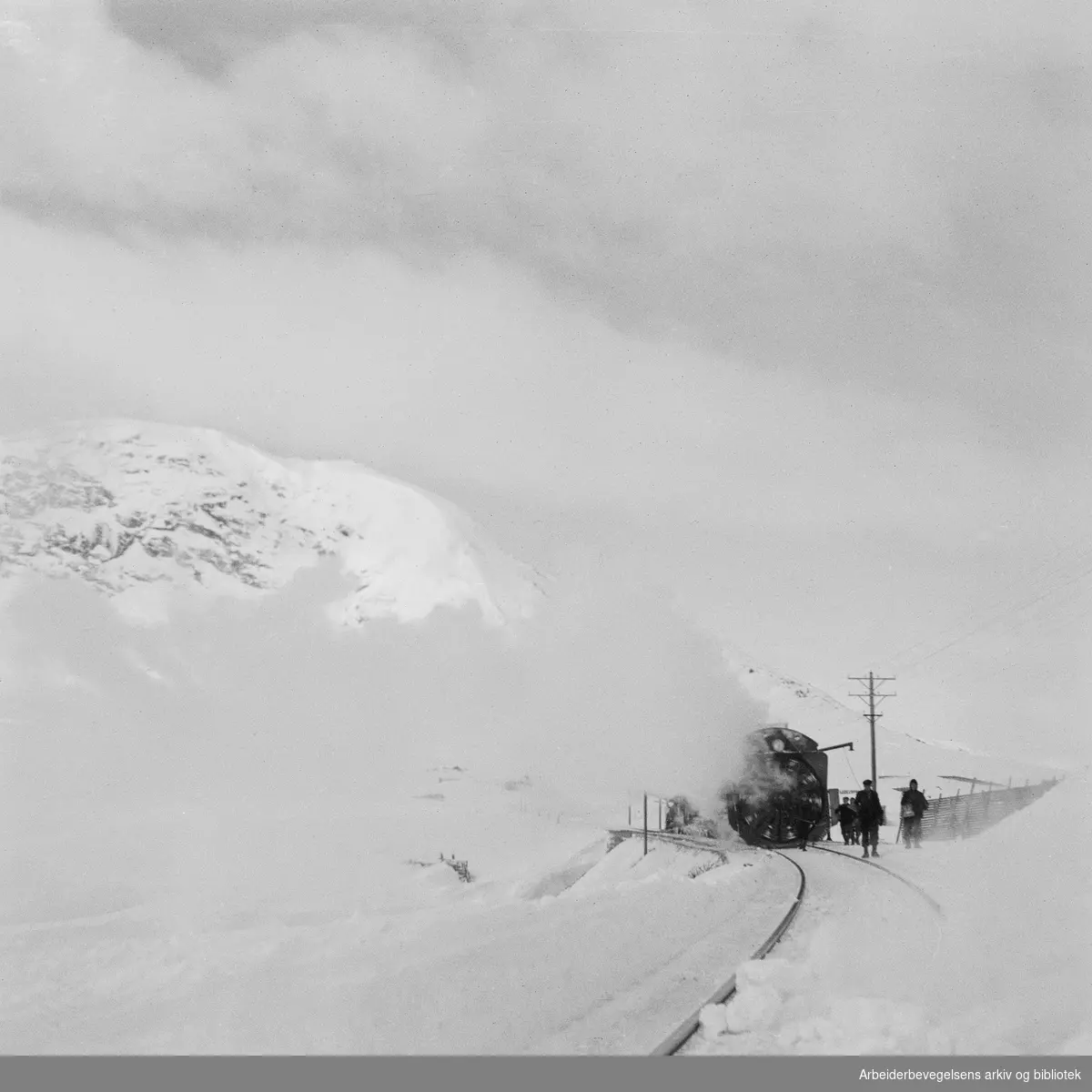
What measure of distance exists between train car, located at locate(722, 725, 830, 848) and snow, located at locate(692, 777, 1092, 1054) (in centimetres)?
1270

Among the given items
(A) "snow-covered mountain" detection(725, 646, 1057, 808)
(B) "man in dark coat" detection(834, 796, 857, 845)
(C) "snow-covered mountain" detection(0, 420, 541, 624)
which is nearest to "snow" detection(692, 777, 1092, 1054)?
(B) "man in dark coat" detection(834, 796, 857, 845)

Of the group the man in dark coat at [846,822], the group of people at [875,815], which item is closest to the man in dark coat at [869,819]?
the group of people at [875,815]

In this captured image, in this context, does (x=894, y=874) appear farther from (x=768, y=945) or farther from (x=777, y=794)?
(x=777, y=794)

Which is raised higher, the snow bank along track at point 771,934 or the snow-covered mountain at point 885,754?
the snow bank along track at point 771,934

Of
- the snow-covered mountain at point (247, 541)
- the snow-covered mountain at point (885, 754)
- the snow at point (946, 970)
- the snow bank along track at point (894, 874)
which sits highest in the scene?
the snow-covered mountain at point (247, 541)

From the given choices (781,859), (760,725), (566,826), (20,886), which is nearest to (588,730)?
(566,826)

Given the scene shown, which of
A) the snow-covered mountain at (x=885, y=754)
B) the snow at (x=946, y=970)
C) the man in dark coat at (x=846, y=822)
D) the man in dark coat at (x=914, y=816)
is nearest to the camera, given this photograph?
the snow at (x=946, y=970)

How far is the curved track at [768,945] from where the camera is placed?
21.4 ft

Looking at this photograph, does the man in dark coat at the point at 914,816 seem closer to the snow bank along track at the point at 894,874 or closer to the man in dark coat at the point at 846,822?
the snow bank along track at the point at 894,874

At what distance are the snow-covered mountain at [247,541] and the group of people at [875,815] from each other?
26121 millimetres

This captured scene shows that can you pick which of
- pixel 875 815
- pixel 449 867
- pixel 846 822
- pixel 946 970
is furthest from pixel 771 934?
pixel 846 822

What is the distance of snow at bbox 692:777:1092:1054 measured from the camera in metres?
7.05

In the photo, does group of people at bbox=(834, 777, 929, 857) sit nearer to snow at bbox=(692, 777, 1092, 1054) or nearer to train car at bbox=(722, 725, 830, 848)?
train car at bbox=(722, 725, 830, 848)
